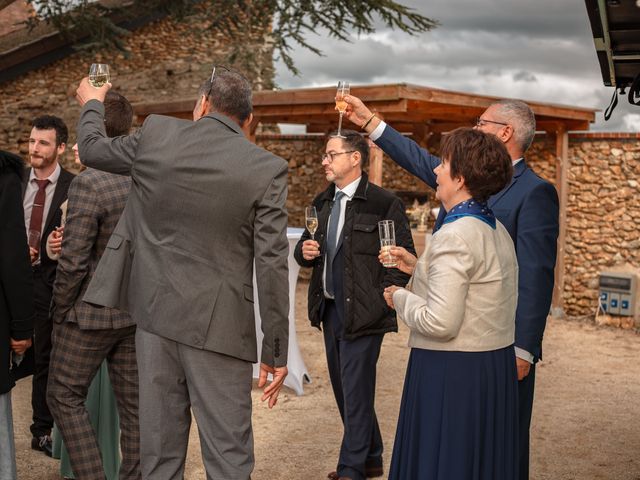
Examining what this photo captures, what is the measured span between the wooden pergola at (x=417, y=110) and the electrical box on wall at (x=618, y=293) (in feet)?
2.37

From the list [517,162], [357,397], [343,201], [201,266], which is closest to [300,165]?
[343,201]

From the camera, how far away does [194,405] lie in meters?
3.06

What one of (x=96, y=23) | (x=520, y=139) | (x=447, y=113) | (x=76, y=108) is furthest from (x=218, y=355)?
(x=76, y=108)

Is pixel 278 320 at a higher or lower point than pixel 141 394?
higher

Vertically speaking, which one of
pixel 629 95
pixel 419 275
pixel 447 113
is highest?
pixel 447 113

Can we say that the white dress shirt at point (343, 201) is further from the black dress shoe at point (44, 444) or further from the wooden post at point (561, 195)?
the wooden post at point (561, 195)

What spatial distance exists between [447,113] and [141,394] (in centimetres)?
928

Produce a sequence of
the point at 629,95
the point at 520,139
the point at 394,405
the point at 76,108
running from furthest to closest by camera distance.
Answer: the point at 76,108, the point at 394,405, the point at 629,95, the point at 520,139

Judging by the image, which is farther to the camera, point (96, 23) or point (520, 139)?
point (96, 23)

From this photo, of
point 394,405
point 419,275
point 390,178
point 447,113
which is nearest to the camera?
point 419,275

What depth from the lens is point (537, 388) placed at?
7.53 m

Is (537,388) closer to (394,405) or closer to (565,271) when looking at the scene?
(394,405)

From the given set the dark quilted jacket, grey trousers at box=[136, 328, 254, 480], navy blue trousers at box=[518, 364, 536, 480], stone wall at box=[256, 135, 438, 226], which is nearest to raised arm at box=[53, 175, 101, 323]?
grey trousers at box=[136, 328, 254, 480]

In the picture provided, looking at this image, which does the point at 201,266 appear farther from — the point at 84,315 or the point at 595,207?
the point at 595,207
